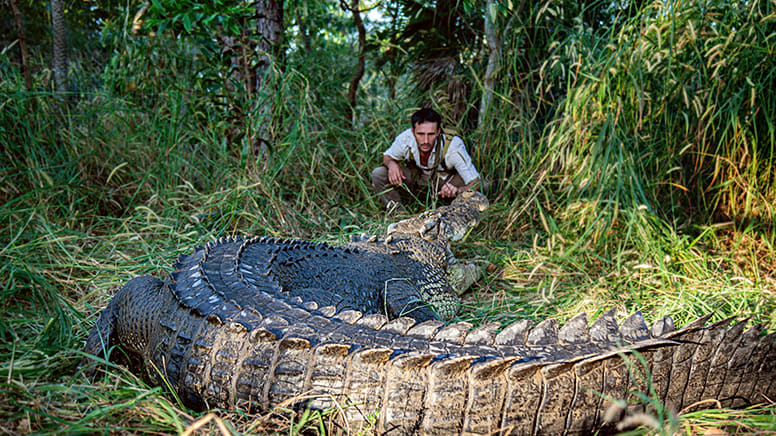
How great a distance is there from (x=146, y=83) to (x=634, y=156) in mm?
4010

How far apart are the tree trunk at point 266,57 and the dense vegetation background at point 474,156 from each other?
0.07 ft

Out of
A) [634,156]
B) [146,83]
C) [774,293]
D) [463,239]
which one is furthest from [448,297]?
[146,83]

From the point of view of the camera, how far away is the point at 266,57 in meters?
4.18

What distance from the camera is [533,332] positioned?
4.92 feet

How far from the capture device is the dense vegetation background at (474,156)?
2.81 m

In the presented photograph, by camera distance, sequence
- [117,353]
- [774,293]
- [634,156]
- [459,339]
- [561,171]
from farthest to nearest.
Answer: [561,171] < [634,156] < [774,293] < [117,353] < [459,339]

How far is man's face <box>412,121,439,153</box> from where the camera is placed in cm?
409

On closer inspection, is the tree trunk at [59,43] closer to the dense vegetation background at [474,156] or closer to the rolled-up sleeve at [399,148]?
the dense vegetation background at [474,156]

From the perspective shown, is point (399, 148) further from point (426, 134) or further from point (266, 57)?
point (266, 57)

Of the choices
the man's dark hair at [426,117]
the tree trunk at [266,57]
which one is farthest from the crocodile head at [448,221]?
the tree trunk at [266,57]

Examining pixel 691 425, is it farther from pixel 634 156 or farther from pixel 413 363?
pixel 634 156

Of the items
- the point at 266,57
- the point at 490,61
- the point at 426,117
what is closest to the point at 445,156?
the point at 426,117

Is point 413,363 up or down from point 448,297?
up

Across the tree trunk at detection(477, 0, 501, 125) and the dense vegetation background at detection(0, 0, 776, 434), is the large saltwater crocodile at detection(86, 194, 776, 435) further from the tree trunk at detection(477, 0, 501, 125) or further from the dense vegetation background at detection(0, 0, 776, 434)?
the tree trunk at detection(477, 0, 501, 125)
